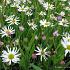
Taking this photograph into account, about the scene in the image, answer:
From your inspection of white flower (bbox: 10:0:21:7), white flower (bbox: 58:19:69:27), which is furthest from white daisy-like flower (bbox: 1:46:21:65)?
white flower (bbox: 10:0:21:7)

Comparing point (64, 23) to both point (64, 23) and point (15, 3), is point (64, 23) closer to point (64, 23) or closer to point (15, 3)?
point (64, 23)

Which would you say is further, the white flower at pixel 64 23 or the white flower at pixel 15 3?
the white flower at pixel 15 3

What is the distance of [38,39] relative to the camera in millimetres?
1663

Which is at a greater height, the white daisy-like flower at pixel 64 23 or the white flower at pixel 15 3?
the white flower at pixel 15 3

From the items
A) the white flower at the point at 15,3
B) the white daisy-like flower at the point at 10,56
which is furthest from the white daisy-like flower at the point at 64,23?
the white daisy-like flower at the point at 10,56

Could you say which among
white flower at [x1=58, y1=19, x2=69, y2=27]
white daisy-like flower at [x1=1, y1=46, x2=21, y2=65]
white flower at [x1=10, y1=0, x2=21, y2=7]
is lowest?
white daisy-like flower at [x1=1, y1=46, x2=21, y2=65]

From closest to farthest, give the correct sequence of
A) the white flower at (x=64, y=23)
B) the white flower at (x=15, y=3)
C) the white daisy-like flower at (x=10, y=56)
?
the white daisy-like flower at (x=10, y=56), the white flower at (x=64, y=23), the white flower at (x=15, y=3)

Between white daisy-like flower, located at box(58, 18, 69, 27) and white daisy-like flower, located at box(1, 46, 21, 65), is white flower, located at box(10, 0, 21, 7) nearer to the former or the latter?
white daisy-like flower, located at box(58, 18, 69, 27)

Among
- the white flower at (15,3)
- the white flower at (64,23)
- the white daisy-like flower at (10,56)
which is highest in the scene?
the white flower at (15,3)

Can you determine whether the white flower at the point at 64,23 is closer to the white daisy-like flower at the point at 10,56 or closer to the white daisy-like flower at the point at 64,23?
the white daisy-like flower at the point at 64,23

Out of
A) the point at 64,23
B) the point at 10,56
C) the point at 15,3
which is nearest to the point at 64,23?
the point at 64,23

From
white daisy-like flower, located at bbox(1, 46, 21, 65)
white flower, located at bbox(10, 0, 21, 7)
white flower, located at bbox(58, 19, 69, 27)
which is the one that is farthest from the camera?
white flower, located at bbox(10, 0, 21, 7)

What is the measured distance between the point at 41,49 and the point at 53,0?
122 centimetres

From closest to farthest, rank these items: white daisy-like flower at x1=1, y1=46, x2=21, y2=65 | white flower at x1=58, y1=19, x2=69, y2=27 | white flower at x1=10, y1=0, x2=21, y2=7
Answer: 1. white daisy-like flower at x1=1, y1=46, x2=21, y2=65
2. white flower at x1=58, y1=19, x2=69, y2=27
3. white flower at x1=10, y1=0, x2=21, y2=7
